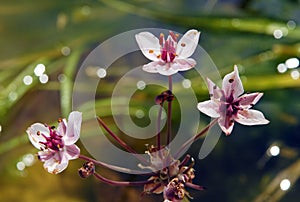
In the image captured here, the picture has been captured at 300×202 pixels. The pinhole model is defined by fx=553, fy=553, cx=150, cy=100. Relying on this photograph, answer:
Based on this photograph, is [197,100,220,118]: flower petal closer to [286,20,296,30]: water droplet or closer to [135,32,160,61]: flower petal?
[135,32,160,61]: flower petal

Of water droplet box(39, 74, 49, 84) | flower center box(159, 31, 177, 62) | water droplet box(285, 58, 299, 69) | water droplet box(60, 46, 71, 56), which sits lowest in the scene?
flower center box(159, 31, 177, 62)

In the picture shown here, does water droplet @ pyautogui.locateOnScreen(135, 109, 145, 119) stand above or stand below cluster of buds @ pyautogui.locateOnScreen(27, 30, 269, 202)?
above

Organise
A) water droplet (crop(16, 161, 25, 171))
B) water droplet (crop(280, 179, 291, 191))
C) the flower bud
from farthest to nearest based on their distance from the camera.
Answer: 1. water droplet (crop(16, 161, 25, 171))
2. water droplet (crop(280, 179, 291, 191))
3. the flower bud

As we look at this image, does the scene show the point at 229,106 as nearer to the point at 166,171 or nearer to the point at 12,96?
the point at 166,171

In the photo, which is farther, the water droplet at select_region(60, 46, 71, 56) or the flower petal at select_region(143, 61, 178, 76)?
the water droplet at select_region(60, 46, 71, 56)

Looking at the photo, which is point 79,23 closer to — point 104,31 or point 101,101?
point 104,31

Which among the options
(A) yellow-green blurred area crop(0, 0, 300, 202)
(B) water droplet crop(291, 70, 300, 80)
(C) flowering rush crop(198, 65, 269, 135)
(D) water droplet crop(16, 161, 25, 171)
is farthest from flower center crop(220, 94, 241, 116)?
(D) water droplet crop(16, 161, 25, 171)

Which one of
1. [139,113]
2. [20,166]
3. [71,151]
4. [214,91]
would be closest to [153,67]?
[214,91]
